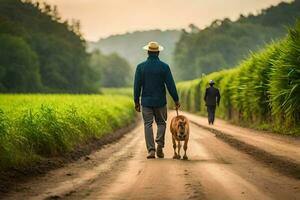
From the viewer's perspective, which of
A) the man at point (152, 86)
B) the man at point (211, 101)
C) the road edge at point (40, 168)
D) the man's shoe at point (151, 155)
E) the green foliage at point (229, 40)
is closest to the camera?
the road edge at point (40, 168)

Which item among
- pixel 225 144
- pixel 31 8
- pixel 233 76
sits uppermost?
pixel 31 8

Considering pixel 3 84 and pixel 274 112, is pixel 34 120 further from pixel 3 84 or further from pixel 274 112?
pixel 3 84

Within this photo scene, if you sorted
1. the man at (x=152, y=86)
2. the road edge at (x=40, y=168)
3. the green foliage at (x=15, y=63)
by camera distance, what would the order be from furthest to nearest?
the green foliage at (x=15, y=63) < the man at (x=152, y=86) < the road edge at (x=40, y=168)

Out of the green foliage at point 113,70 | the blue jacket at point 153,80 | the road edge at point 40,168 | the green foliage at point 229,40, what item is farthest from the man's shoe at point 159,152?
the green foliage at point 113,70

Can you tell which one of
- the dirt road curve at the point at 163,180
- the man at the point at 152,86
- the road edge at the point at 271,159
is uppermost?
the man at the point at 152,86

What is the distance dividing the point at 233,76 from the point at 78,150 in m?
19.5

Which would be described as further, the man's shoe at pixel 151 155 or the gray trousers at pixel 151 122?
the gray trousers at pixel 151 122

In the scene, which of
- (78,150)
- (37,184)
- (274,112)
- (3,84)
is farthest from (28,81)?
(37,184)

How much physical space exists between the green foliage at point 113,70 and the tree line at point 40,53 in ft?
175

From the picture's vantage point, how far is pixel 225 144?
1661 centimetres

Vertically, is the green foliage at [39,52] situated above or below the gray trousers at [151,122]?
above

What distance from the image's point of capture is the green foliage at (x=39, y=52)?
2955 inches

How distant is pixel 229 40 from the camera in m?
127

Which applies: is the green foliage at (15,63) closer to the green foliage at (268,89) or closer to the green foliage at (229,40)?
the green foliage at (268,89)
